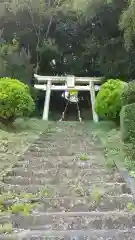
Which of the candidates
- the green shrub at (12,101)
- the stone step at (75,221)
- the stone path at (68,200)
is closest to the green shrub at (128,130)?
the stone path at (68,200)

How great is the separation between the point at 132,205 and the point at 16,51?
14.3 metres

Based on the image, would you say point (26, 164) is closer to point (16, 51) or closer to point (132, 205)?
point (132, 205)

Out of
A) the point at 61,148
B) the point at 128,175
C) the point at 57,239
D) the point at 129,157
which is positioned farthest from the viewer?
the point at 61,148

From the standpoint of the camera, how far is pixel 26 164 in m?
6.56

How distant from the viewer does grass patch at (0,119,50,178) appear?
685cm

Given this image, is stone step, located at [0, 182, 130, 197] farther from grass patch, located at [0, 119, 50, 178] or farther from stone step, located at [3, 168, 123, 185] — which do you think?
grass patch, located at [0, 119, 50, 178]

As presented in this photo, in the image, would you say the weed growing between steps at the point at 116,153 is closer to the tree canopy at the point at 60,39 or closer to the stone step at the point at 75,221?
the stone step at the point at 75,221

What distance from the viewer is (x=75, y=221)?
12.3 feet

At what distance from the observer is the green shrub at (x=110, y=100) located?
41.0 feet

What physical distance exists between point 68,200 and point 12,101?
763cm

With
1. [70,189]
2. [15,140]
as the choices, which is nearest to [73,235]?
[70,189]

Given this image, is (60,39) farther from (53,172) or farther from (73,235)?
(73,235)

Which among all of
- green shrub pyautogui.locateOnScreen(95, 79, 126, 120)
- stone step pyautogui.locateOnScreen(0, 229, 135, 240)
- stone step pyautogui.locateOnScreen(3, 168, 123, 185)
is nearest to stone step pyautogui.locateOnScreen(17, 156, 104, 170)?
stone step pyautogui.locateOnScreen(3, 168, 123, 185)

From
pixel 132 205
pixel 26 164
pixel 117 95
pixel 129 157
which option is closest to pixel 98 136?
pixel 117 95
